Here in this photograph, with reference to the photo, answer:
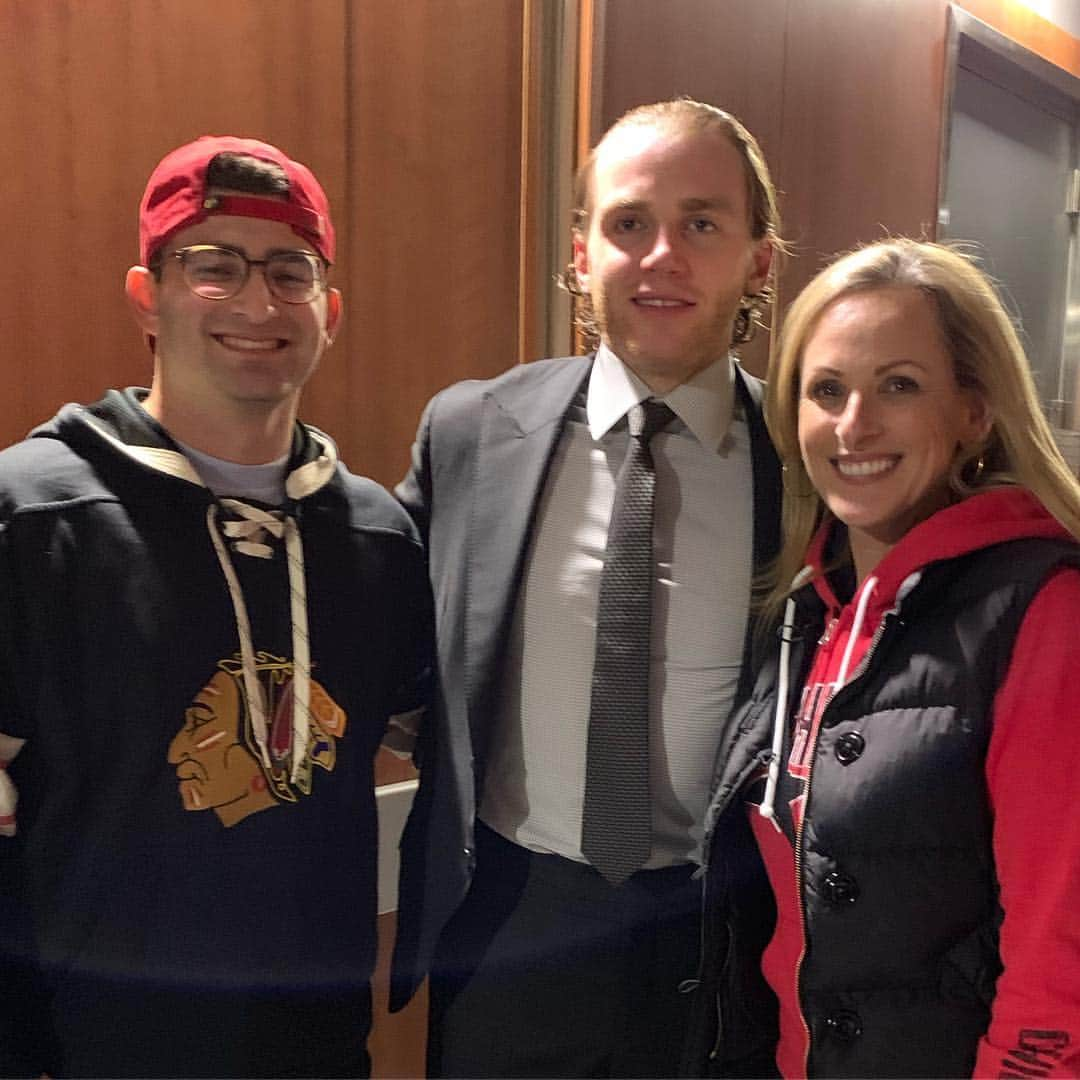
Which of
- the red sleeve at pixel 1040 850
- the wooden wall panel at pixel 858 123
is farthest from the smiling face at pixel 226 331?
the wooden wall panel at pixel 858 123

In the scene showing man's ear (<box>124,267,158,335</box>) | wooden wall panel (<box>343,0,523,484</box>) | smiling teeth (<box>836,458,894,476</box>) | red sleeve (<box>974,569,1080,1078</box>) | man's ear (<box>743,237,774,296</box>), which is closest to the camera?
red sleeve (<box>974,569,1080,1078</box>)

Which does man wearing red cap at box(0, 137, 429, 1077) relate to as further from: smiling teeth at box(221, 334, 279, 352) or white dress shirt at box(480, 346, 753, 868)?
white dress shirt at box(480, 346, 753, 868)

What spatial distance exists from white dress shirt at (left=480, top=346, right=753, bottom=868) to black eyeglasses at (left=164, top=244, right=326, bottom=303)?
0.40 m

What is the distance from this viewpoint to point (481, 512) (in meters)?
1.35

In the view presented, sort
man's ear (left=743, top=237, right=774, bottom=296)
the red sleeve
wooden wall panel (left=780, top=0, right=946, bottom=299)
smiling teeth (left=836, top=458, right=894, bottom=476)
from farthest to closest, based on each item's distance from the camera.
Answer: wooden wall panel (left=780, top=0, right=946, bottom=299)
man's ear (left=743, top=237, right=774, bottom=296)
smiling teeth (left=836, top=458, right=894, bottom=476)
the red sleeve

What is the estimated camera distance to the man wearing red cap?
109 cm

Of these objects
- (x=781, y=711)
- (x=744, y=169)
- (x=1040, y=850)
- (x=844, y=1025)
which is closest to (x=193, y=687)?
(x=781, y=711)

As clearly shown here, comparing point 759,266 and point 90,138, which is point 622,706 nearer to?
point 759,266

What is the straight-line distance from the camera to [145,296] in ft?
3.94

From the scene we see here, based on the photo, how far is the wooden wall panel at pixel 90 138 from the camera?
1304 millimetres

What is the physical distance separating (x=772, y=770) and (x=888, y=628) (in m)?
0.21

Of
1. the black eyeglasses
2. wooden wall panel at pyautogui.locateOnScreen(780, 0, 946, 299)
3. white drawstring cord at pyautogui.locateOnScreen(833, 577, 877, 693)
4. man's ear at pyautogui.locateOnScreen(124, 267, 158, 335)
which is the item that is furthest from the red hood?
wooden wall panel at pyautogui.locateOnScreen(780, 0, 946, 299)

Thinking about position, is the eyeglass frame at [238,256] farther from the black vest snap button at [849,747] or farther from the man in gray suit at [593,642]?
the black vest snap button at [849,747]

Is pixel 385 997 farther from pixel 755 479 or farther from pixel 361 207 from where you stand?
pixel 361 207
